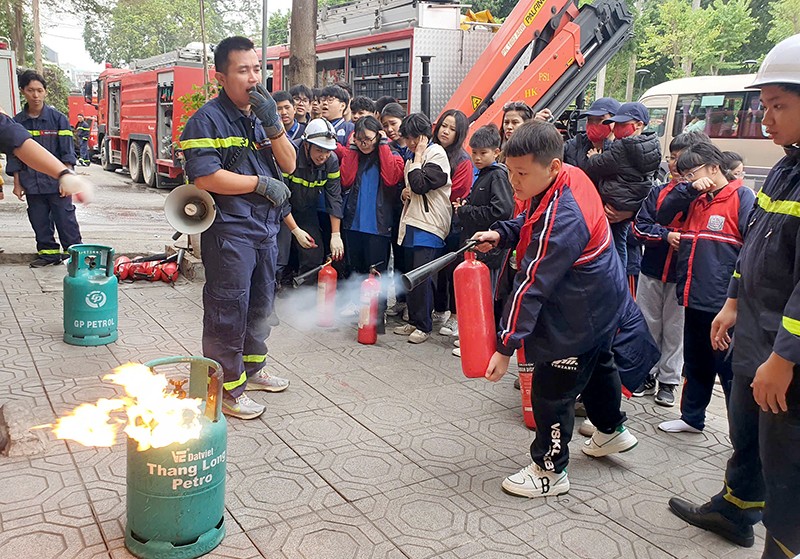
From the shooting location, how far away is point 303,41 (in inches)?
367

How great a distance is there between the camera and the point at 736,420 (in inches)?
115

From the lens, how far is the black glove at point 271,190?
3.89 metres

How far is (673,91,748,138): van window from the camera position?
13.7m

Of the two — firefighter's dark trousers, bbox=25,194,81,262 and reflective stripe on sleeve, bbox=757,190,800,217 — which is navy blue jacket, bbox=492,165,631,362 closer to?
reflective stripe on sleeve, bbox=757,190,800,217

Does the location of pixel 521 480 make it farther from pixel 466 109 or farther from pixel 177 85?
pixel 177 85

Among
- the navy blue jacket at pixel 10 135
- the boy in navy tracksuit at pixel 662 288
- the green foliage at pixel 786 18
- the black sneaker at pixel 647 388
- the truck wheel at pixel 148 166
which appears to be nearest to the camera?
the navy blue jacket at pixel 10 135

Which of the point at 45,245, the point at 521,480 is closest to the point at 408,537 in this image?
the point at 521,480

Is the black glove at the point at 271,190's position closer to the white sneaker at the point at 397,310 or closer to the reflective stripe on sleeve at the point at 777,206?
the reflective stripe on sleeve at the point at 777,206

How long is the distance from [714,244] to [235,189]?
118 inches

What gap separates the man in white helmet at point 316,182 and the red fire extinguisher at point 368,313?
1.35ft

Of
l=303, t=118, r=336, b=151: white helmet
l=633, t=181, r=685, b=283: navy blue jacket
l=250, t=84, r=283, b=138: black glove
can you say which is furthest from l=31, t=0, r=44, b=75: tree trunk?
l=633, t=181, r=685, b=283: navy blue jacket

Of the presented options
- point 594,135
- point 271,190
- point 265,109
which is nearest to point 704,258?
point 594,135

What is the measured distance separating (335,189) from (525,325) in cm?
329

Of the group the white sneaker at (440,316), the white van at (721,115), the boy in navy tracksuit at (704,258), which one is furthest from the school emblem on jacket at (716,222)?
the white van at (721,115)
